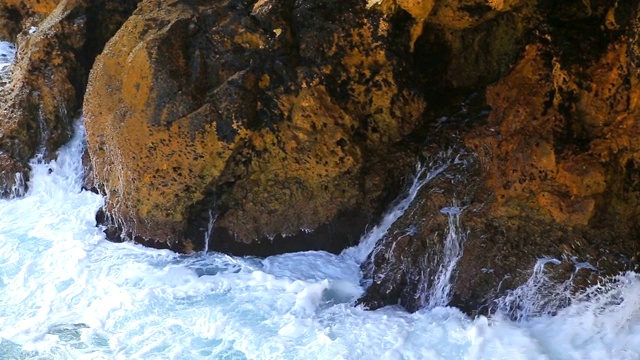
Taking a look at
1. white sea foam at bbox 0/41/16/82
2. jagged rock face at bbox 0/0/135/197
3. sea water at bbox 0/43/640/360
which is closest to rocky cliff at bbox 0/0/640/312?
sea water at bbox 0/43/640/360

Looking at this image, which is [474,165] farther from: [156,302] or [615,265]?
[156,302]

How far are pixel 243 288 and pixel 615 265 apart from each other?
10.5ft

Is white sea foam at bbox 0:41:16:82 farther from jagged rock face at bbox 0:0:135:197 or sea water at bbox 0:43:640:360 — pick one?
sea water at bbox 0:43:640:360

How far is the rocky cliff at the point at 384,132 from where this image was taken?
16.0ft

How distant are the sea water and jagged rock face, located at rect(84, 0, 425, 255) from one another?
0.40 meters

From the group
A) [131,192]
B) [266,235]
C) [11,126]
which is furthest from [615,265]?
[11,126]

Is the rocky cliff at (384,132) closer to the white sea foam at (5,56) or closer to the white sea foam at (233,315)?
the white sea foam at (233,315)

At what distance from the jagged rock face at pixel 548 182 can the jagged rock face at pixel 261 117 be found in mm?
747

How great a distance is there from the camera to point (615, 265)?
4.75 m

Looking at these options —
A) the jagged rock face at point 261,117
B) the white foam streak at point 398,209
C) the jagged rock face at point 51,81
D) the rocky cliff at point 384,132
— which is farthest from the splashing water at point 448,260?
the jagged rock face at point 51,81

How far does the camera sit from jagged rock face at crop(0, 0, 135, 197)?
7230 millimetres

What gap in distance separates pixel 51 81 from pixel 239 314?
13.7ft

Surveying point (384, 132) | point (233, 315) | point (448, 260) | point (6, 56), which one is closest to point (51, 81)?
point (6, 56)

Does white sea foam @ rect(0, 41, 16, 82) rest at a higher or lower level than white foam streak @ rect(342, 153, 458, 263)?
higher
